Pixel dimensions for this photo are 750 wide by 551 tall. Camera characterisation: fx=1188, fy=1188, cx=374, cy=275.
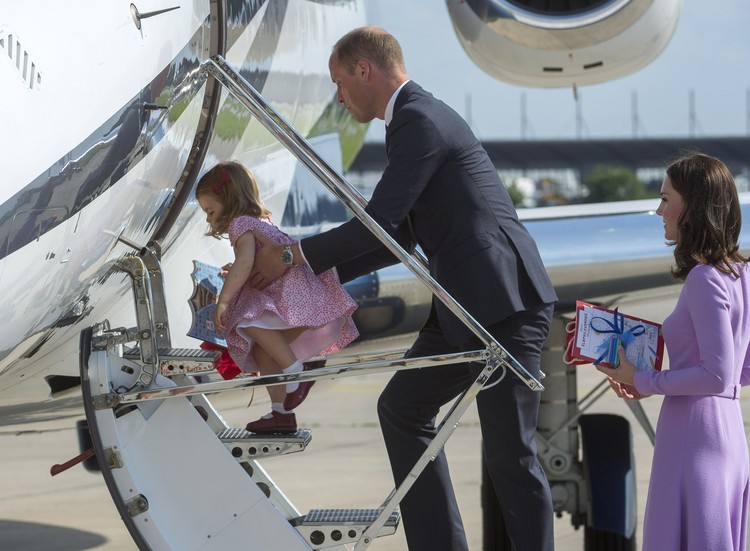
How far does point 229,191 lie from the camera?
132 inches

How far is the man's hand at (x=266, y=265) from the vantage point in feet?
10.6

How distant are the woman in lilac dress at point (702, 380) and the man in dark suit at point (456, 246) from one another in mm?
351

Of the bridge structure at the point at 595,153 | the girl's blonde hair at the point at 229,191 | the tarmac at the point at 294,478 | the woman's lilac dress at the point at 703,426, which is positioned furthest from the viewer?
the bridge structure at the point at 595,153

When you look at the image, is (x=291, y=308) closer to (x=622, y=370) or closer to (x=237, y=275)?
(x=237, y=275)

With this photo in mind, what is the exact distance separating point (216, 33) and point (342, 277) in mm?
762

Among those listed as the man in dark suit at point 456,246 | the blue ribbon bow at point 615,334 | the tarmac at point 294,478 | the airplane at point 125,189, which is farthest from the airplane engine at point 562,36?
the blue ribbon bow at point 615,334

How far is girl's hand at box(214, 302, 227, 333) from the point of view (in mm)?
3180

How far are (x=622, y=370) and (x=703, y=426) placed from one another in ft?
0.85

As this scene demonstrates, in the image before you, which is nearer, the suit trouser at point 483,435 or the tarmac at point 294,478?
the suit trouser at point 483,435

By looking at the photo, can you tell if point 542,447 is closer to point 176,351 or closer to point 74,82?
point 176,351

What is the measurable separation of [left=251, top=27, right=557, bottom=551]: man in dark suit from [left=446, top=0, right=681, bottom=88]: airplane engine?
350cm

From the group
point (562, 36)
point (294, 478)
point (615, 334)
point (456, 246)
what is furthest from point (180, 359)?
point (294, 478)

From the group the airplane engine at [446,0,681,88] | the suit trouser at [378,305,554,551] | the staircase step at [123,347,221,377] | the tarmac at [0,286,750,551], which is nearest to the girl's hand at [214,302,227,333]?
the staircase step at [123,347,221,377]

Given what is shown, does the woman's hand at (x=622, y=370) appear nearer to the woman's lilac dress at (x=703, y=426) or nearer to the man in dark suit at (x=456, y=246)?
the woman's lilac dress at (x=703, y=426)
